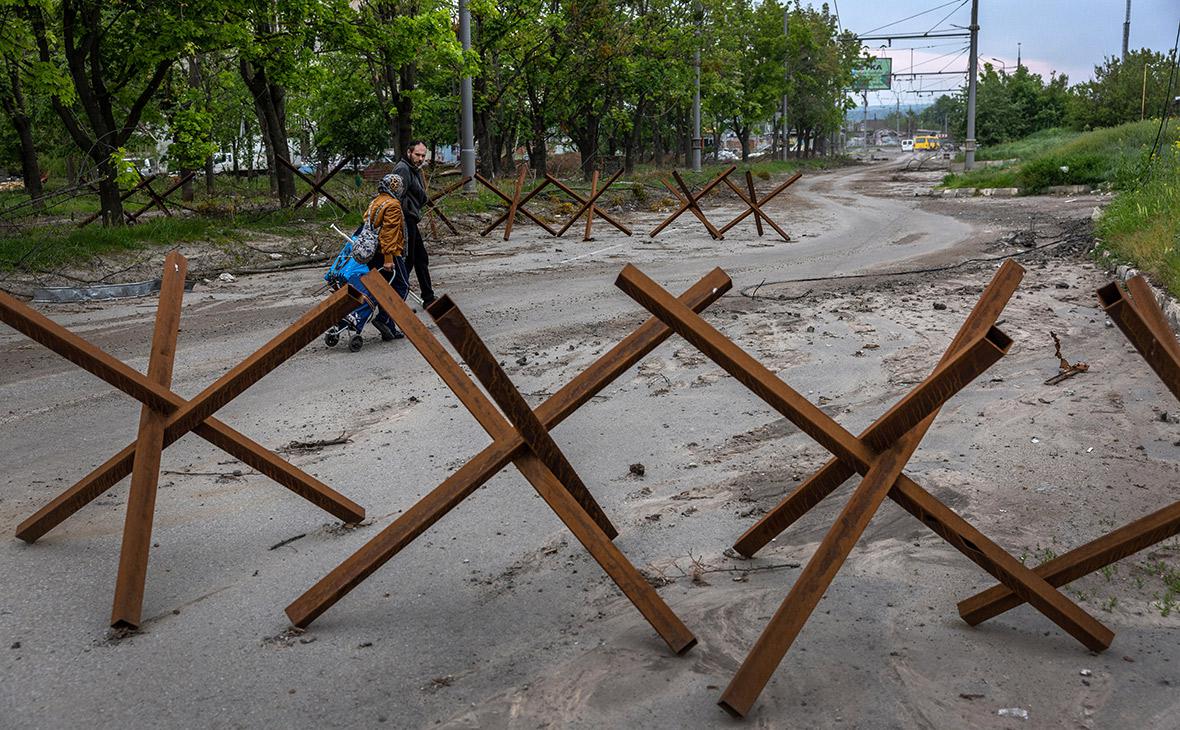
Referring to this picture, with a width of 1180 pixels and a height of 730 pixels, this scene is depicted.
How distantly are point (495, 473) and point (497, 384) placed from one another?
1.33ft

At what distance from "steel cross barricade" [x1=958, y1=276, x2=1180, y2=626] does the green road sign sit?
81594 mm

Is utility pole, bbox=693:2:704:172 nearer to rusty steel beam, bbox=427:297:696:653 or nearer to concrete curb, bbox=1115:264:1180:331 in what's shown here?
concrete curb, bbox=1115:264:1180:331

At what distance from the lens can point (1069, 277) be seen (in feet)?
44.1

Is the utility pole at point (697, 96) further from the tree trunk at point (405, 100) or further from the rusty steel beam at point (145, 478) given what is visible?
the rusty steel beam at point (145, 478)

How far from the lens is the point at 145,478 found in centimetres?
444

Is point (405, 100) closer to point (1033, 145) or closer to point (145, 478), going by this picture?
point (145, 478)

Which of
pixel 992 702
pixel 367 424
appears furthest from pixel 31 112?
pixel 992 702

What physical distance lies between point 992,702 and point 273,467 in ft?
10.1

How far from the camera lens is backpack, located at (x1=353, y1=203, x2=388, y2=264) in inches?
397

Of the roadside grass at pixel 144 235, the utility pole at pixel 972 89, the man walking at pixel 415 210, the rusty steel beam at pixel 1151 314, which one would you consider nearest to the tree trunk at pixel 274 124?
the roadside grass at pixel 144 235

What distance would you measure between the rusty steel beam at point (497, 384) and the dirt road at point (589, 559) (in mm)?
709

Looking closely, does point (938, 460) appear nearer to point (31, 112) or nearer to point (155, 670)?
point (155, 670)

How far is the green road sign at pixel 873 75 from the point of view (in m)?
83.2

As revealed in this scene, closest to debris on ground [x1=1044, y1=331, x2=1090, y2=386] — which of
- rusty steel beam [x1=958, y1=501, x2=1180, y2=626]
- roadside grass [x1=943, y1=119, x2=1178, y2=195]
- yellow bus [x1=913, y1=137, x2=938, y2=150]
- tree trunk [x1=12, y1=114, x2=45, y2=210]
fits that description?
rusty steel beam [x1=958, y1=501, x2=1180, y2=626]
